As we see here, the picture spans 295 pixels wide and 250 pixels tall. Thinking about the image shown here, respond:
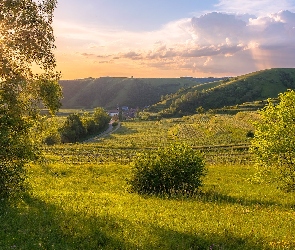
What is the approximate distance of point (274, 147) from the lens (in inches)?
1042

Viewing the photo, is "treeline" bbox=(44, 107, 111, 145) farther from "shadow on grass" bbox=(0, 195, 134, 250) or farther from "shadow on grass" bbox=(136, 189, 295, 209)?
"shadow on grass" bbox=(0, 195, 134, 250)

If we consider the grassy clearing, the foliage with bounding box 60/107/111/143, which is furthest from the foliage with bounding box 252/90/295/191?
the foliage with bounding box 60/107/111/143

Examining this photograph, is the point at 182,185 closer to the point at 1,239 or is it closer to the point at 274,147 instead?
the point at 274,147

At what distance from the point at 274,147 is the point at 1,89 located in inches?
831

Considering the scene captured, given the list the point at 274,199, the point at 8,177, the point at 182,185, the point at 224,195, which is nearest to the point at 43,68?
the point at 8,177

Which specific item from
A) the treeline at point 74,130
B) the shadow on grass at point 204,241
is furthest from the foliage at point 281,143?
the treeline at point 74,130

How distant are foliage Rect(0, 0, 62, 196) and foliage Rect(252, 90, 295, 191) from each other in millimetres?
17736

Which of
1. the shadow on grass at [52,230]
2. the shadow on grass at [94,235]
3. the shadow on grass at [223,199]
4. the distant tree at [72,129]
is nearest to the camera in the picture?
the shadow on grass at [52,230]

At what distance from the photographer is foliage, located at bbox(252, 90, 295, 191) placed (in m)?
26.2

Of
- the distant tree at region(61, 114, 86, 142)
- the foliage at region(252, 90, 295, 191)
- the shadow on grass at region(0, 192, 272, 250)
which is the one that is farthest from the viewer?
the distant tree at region(61, 114, 86, 142)

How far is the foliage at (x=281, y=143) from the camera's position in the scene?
26234 mm

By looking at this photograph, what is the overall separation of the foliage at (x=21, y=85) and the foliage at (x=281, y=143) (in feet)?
58.2

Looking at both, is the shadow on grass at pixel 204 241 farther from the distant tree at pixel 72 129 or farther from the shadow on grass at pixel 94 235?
the distant tree at pixel 72 129

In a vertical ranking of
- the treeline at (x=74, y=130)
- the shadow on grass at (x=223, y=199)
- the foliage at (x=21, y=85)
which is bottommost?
the treeline at (x=74, y=130)
